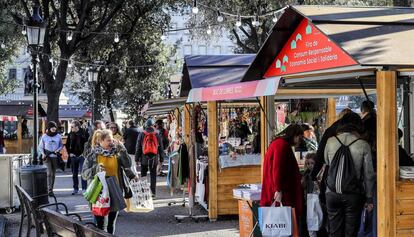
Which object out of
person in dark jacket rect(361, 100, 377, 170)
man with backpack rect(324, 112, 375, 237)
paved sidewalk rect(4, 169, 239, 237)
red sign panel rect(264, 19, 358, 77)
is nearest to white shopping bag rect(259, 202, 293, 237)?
man with backpack rect(324, 112, 375, 237)

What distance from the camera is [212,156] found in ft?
37.0

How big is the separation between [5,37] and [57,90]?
575cm

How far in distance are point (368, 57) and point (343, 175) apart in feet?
4.78

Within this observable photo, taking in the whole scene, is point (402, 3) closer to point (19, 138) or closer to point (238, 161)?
point (238, 161)

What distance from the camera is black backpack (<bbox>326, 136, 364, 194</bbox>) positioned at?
21.5 ft

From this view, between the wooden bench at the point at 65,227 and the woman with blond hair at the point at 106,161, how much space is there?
185 centimetres

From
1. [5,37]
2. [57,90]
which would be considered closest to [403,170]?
[57,90]

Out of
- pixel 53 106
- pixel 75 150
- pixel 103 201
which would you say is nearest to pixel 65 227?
pixel 103 201

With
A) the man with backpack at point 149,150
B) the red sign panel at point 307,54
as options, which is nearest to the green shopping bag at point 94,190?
the red sign panel at point 307,54

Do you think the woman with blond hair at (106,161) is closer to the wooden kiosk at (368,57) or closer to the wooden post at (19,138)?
the wooden kiosk at (368,57)

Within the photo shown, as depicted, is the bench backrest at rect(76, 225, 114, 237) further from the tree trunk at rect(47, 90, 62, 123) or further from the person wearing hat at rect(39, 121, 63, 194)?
the tree trunk at rect(47, 90, 62, 123)

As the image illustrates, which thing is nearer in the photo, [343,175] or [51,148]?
[343,175]

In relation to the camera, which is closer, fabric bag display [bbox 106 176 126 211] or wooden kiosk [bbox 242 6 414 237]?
wooden kiosk [bbox 242 6 414 237]

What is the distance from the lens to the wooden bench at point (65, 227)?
454 cm
